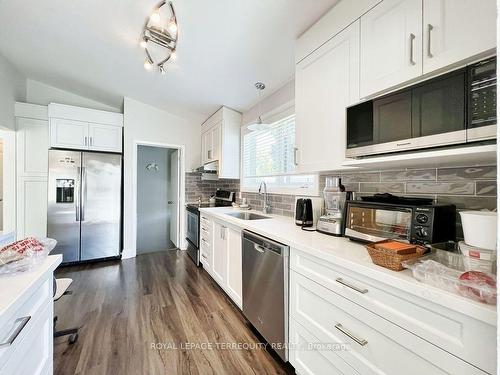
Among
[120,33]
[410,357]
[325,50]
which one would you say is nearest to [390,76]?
[325,50]

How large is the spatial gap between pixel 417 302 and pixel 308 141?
1.18 metres

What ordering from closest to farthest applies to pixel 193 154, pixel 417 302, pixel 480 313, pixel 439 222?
pixel 480 313
pixel 417 302
pixel 439 222
pixel 193 154

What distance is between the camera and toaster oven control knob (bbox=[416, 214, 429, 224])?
964 millimetres

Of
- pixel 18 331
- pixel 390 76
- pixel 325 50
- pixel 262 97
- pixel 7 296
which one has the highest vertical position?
pixel 262 97

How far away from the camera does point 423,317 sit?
29.0 inches

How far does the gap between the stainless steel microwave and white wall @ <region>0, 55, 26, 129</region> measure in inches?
164

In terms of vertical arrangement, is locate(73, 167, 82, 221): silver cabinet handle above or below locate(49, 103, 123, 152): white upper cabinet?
below

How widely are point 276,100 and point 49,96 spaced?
150 inches

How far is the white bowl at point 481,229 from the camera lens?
0.72m

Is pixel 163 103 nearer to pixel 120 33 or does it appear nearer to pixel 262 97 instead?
pixel 120 33

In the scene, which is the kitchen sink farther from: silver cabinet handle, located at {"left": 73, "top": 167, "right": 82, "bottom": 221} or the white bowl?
silver cabinet handle, located at {"left": 73, "top": 167, "right": 82, "bottom": 221}

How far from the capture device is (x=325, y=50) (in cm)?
147

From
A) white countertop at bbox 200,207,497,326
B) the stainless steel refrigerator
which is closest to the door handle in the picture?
white countertop at bbox 200,207,497,326

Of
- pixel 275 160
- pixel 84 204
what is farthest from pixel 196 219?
pixel 84 204
